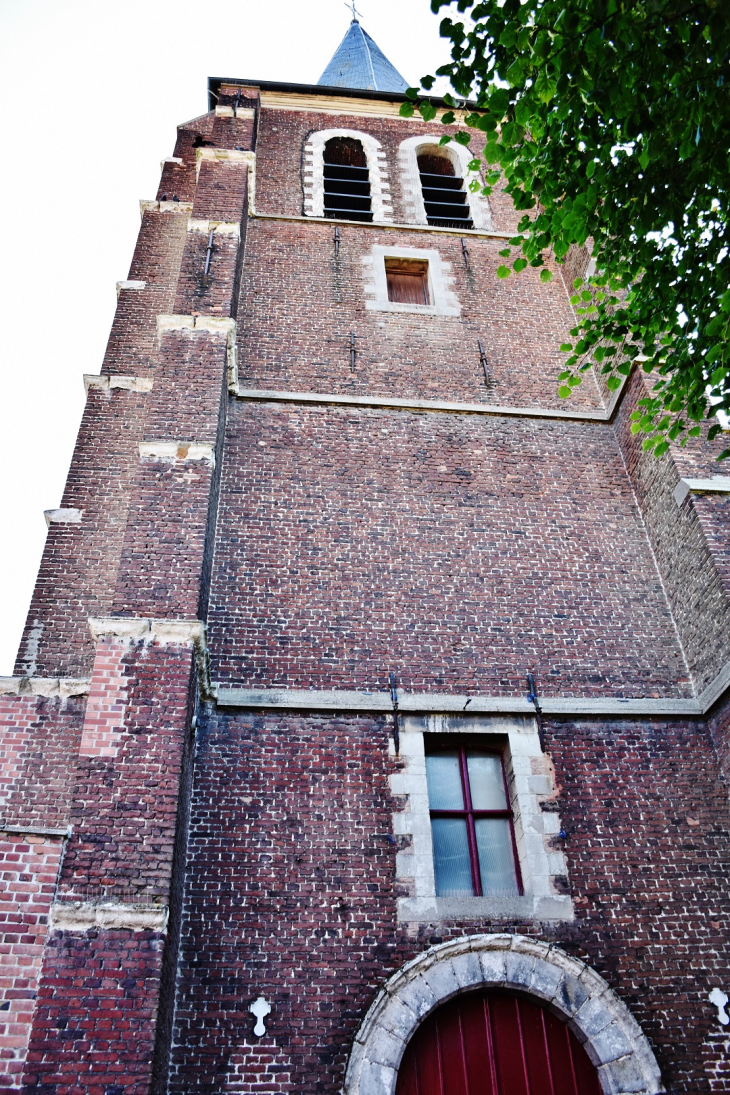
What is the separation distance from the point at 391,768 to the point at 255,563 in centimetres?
249

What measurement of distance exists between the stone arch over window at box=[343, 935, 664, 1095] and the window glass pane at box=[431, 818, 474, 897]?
62cm

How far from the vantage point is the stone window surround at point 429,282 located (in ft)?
38.8

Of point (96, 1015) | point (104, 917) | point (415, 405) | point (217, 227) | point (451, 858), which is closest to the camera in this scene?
point (96, 1015)

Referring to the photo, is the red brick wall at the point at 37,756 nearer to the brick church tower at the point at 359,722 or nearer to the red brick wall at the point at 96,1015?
the brick church tower at the point at 359,722

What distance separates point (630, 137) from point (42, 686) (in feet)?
20.5

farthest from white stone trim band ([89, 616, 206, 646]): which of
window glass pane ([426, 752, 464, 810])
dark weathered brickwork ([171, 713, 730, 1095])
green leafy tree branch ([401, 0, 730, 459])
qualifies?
green leafy tree branch ([401, 0, 730, 459])

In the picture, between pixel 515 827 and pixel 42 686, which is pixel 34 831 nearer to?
pixel 42 686

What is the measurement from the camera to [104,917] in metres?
5.59

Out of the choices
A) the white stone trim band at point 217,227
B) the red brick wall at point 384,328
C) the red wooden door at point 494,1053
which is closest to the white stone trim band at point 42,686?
the red wooden door at point 494,1053

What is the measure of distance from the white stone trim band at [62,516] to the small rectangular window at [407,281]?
5.70m

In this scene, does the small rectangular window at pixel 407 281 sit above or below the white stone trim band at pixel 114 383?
above

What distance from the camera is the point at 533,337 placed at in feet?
38.8

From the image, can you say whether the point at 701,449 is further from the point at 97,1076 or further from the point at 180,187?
the point at 180,187

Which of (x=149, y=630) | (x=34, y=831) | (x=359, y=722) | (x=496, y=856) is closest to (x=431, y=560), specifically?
(x=359, y=722)
